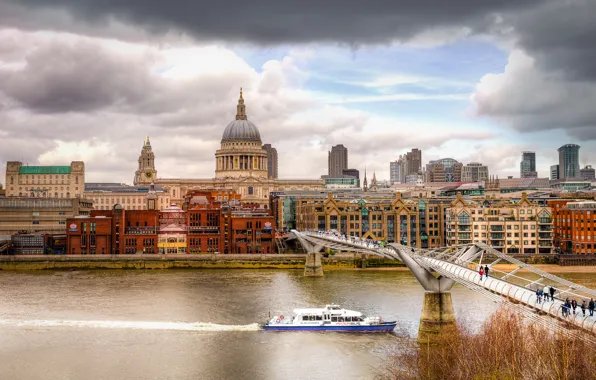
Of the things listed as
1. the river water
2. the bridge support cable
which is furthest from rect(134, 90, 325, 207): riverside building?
the bridge support cable

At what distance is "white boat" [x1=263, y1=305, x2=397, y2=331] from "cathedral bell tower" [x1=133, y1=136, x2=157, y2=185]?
136531 millimetres

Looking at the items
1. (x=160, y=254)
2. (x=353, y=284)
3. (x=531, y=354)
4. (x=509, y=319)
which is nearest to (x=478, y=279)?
(x=509, y=319)

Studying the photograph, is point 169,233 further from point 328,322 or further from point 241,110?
point 241,110

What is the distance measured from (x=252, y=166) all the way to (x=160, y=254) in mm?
85197

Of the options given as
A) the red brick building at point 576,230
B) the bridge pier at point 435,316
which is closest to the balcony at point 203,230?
the red brick building at point 576,230

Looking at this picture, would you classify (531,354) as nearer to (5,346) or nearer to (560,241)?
(5,346)

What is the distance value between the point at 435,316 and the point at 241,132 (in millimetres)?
133314

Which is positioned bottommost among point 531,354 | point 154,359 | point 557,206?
point 154,359

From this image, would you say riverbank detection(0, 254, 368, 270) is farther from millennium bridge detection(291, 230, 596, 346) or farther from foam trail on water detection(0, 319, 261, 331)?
foam trail on water detection(0, 319, 261, 331)

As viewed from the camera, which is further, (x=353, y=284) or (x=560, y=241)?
A: (x=560, y=241)

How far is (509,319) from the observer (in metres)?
26.5

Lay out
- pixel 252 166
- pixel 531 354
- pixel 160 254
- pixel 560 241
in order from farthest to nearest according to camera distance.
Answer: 1. pixel 252 166
2. pixel 560 241
3. pixel 160 254
4. pixel 531 354

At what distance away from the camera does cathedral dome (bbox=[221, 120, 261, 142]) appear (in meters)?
168

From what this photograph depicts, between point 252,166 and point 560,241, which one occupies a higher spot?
point 252,166
